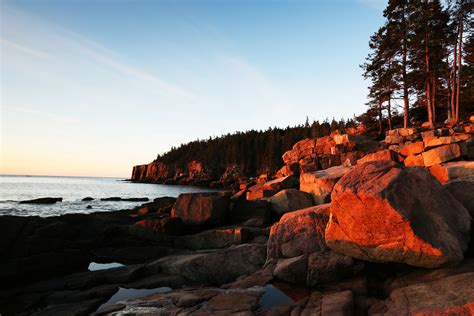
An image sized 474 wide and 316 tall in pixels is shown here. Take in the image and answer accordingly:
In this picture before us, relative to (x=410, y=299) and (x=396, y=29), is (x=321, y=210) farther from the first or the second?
(x=396, y=29)

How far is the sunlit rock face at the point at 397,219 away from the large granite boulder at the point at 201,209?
899 cm

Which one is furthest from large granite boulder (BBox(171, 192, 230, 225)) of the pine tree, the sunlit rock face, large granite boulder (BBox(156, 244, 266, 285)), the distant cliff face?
the distant cliff face

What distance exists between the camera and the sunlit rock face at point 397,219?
627 centimetres

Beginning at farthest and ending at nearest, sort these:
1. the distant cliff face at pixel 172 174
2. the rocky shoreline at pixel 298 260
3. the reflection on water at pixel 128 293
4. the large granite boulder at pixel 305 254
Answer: the distant cliff face at pixel 172 174, the reflection on water at pixel 128 293, the large granite boulder at pixel 305 254, the rocky shoreline at pixel 298 260

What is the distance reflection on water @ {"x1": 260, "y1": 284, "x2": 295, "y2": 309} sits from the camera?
→ 22.6ft

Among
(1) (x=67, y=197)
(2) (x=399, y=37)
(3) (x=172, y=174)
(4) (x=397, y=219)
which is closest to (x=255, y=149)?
(3) (x=172, y=174)

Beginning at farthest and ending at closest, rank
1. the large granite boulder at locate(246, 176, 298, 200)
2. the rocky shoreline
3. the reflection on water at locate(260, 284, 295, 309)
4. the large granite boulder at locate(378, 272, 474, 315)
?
the large granite boulder at locate(246, 176, 298, 200) → the reflection on water at locate(260, 284, 295, 309) → the rocky shoreline → the large granite boulder at locate(378, 272, 474, 315)

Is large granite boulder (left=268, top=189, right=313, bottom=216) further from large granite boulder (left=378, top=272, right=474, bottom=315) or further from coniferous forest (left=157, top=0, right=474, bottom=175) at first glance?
coniferous forest (left=157, top=0, right=474, bottom=175)

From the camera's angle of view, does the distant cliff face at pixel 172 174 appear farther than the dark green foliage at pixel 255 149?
Yes

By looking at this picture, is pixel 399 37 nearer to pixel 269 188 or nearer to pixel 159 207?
pixel 269 188

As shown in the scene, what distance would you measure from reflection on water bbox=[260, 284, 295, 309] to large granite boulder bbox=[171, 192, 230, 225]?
8225 millimetres

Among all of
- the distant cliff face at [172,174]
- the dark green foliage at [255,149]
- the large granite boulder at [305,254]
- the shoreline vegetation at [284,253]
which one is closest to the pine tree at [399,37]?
the shoreline vegetation at [284,253]

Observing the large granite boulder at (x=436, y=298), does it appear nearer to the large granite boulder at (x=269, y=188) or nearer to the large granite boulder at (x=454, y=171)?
the large granite boulder at (x=454, y=171)

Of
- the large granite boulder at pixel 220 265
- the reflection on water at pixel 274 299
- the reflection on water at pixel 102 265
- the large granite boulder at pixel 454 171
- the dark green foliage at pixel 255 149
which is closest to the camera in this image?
the reflection on water at pixel 274 299
